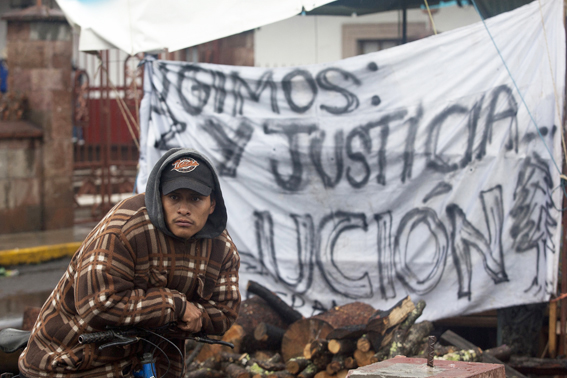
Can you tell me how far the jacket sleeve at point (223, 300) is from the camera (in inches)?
110

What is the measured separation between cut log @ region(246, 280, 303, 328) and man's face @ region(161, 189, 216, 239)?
2493 millimetres

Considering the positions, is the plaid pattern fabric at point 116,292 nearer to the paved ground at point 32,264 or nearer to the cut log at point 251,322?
the cut log at point 251,322

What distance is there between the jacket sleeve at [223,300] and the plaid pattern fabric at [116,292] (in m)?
0.01

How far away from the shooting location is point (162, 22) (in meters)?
5.09

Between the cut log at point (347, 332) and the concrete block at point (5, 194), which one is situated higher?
the concrete block at point (5, 194)

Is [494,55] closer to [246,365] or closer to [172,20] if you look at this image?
[172,20]

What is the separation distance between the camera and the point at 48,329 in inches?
103

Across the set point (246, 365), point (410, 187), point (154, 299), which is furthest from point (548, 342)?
point (154, 299)

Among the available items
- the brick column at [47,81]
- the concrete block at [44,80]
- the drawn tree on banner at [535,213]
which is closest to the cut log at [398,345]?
the drawn tree on banner at [535,213]

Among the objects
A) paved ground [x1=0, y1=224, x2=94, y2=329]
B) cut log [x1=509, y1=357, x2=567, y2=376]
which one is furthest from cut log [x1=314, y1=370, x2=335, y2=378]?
paved ground [x1=0, y1=224, x2=94, y2=329]

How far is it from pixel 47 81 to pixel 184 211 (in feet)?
25.9

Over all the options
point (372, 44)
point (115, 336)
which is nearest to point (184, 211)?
point (115, 336)

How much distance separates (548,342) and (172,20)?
3560 millimetres

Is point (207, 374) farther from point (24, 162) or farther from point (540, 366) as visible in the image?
point (24, 162)
